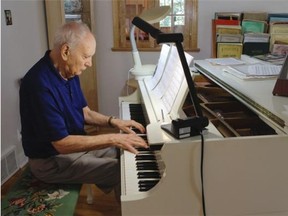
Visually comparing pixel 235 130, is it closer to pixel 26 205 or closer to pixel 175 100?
pixel 175 100

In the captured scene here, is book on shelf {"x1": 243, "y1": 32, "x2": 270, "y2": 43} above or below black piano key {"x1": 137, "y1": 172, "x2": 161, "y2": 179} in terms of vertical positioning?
above

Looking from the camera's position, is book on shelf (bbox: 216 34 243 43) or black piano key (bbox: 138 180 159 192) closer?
black piano key (bbox: 138 180 159 192)

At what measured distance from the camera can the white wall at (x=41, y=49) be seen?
104 inches

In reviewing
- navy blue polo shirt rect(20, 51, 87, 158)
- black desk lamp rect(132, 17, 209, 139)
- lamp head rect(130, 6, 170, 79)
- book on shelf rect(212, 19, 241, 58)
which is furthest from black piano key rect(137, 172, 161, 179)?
book on shelf rect(212, 19, 241, 58)

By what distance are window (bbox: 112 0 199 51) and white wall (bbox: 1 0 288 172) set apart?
65 mm

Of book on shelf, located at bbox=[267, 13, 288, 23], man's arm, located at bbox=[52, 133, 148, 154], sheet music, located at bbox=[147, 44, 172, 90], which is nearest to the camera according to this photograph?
man's arm, located at bbox=[52, 133, 148, 154]

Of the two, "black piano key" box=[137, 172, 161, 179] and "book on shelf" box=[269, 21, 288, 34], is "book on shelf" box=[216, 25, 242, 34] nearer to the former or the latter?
"book on shelf" box=[269, 21, 288, 34]

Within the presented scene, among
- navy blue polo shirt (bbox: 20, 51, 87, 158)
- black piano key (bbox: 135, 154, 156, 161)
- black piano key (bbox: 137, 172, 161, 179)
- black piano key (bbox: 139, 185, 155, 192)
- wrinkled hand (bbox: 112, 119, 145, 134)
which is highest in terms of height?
navy blue polo shirt (bbox: 20, 51, 87, 158)

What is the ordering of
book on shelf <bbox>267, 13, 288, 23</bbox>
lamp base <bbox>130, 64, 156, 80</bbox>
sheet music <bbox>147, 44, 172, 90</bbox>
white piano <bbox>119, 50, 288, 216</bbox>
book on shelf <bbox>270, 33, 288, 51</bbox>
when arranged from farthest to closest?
book on shelf <bbox>267, 13, 288, 23</bbox> → book on shelf <bbox>270, 33, 288, 51</bbox> → lamp base <bbox>130, 64, 156, 80</bbox> → sheet music <bbox>147, 44, 172, 90</bbox> → white piano <bbox>119, 50, 288, 216</bbox>

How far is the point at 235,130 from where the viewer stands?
1.49 meters

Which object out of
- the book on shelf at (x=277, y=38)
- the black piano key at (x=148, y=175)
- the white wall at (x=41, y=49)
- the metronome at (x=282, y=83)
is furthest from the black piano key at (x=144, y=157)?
the book on shelf at (x=277, y=38)

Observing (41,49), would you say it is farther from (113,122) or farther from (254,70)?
(254,70)

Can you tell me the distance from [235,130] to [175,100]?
0.30m

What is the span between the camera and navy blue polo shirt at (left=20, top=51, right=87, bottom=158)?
5.01ft
